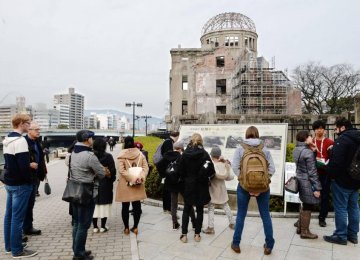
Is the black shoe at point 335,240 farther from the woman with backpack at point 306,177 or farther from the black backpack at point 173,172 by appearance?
the black backpack at point 173,172

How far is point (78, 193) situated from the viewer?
454cm

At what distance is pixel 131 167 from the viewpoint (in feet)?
19.2

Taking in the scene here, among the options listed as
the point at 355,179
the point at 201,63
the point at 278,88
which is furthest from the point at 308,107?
the point at 355,179

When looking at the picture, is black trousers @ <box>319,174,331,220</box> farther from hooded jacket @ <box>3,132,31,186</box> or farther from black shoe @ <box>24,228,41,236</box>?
black shoe @ <box>24,228,41,236</box>

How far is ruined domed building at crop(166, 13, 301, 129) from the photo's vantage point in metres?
37.3

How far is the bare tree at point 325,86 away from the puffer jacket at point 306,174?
44.1 meters

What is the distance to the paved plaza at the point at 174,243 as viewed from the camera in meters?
4.98

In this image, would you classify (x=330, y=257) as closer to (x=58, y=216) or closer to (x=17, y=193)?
(x=17, y=193)

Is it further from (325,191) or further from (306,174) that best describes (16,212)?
(325,191)

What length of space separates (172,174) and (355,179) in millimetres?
3235

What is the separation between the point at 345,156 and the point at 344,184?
0.50m

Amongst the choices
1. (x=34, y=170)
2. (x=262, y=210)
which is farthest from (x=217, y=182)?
(x=34, y=170)

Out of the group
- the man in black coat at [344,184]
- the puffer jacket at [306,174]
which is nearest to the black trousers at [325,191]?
the man in black coat at [344,184]

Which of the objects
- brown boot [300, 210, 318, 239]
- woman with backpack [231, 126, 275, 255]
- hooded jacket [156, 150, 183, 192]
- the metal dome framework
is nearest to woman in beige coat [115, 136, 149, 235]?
hooded jacket [156, 150, 183, 192]
